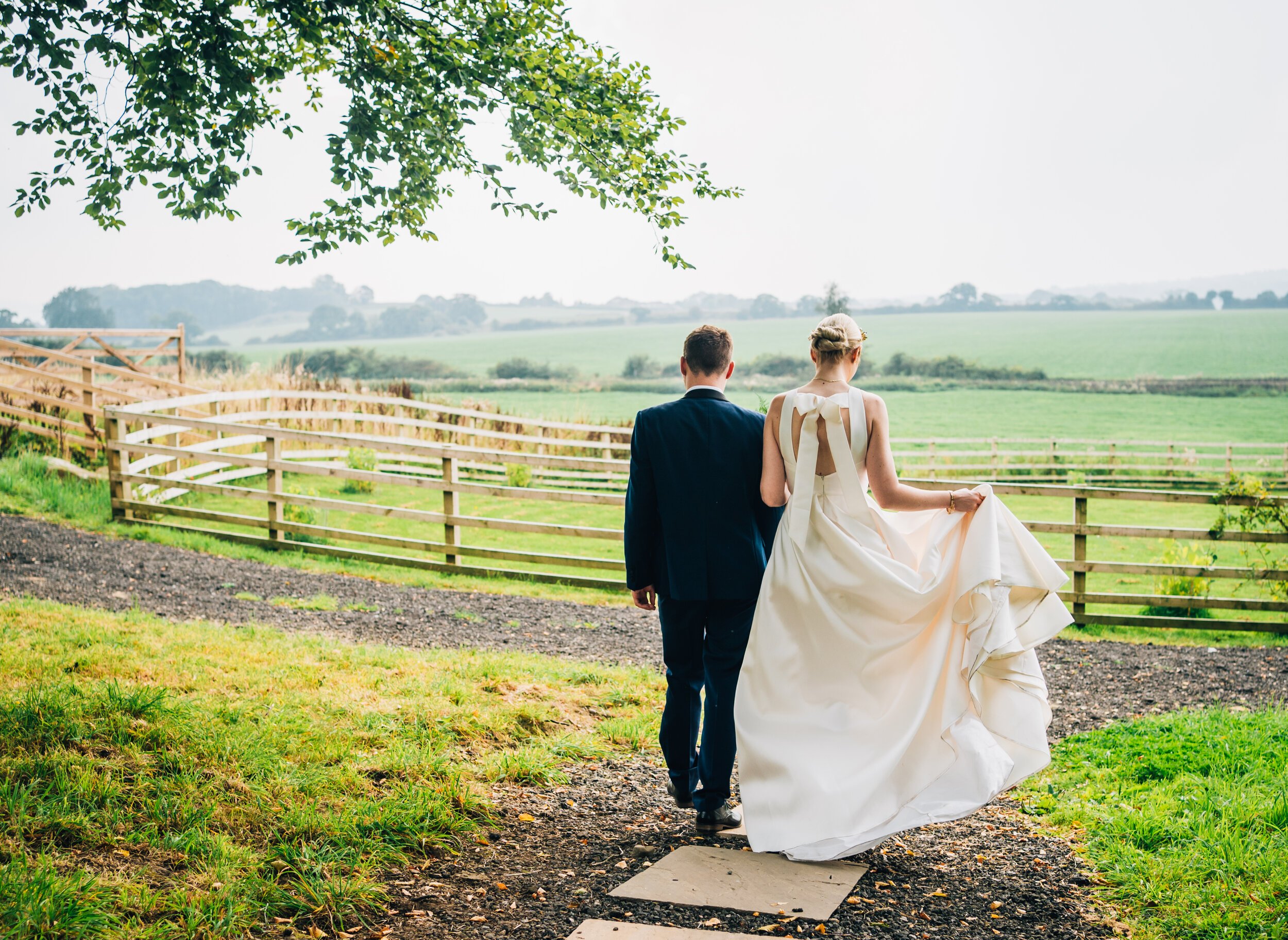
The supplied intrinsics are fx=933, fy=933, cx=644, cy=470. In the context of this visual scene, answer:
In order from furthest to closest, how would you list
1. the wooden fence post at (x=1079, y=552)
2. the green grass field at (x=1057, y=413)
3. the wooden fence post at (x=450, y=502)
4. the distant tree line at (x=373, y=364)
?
1. the distant tree line at (x=373, y=364)
2. the green grass field at (x=1057, y=413)
3. the wooden fence post at (x=450, y=502)
4. the wooden fence post at (x=1079, y=552)

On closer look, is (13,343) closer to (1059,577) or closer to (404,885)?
(404,885)

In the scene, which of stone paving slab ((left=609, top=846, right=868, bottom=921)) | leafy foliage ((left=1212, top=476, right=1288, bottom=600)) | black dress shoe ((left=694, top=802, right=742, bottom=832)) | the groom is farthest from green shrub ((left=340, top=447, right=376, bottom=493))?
stone paving slab ((left=609, top=846, right=868, bottom=921))

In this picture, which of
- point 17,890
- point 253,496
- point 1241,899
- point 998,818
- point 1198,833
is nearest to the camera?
point 17,890

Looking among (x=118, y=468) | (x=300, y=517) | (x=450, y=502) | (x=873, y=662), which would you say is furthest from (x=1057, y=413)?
(x=873, y=662)

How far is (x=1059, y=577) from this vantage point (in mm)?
3455

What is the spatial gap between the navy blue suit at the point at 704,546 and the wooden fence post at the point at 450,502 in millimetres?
6346

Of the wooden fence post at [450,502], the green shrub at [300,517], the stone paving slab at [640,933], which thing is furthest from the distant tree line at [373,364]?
the stone paving slab at [640,933]

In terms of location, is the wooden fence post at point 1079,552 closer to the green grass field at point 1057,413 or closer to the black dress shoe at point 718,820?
the black dress shoe at point 718,820

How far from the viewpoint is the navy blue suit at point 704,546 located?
11.8ft

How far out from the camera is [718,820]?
12.0 ft

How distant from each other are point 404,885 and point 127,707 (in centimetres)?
184

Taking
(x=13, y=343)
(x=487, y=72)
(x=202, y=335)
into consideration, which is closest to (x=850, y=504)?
(x=487, y=72)

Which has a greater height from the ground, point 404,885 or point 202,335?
point 202,335

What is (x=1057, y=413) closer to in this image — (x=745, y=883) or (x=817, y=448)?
(x=817, y=448)
